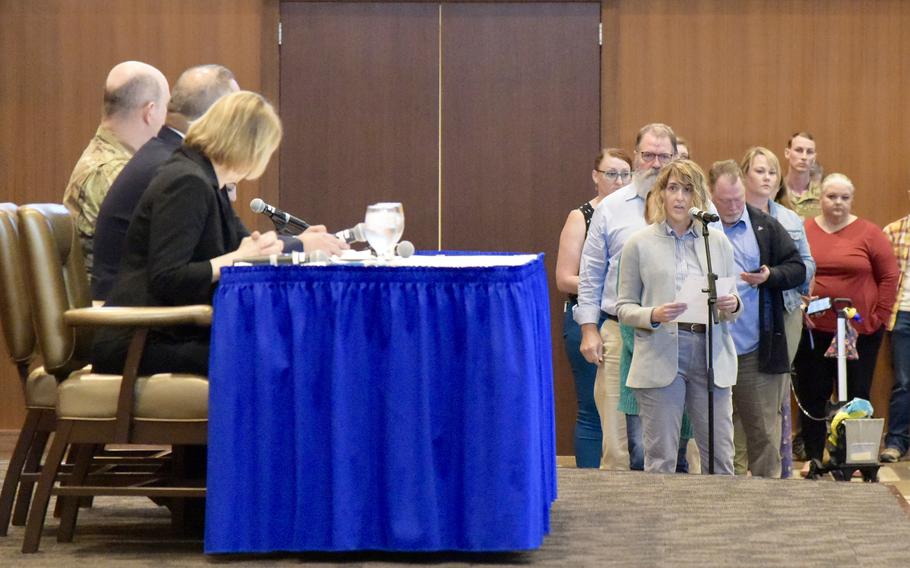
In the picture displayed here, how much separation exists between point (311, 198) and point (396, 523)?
4277 millimetres

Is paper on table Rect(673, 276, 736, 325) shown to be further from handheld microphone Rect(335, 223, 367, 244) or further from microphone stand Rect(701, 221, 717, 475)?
handheld microphone Rect(335, 223, 367, 244)

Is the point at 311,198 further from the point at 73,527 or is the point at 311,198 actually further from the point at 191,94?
the point at 73,527

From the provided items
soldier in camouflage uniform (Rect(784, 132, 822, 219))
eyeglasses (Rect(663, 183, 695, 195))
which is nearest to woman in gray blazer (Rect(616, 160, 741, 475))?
eyeglasses (Rect(663, 183, 695, 195))

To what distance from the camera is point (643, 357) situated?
4848 millimetres

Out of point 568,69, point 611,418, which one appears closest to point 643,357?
point 611,418

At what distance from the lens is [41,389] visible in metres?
3.77

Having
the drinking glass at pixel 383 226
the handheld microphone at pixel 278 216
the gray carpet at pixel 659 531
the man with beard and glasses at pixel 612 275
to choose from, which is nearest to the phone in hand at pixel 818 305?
the man with beard and glasses at pixel 612 275

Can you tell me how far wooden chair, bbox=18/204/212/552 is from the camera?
342 centimetres

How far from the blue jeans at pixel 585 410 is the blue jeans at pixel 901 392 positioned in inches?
76.1

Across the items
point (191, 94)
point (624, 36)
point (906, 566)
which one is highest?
point (624, 36)

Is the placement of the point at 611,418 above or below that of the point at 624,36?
below

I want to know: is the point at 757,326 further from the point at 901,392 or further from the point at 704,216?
the point at 901,392

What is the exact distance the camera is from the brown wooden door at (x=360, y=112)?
289 inches

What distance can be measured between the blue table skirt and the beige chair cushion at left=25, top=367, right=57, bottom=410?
67 centimetres
